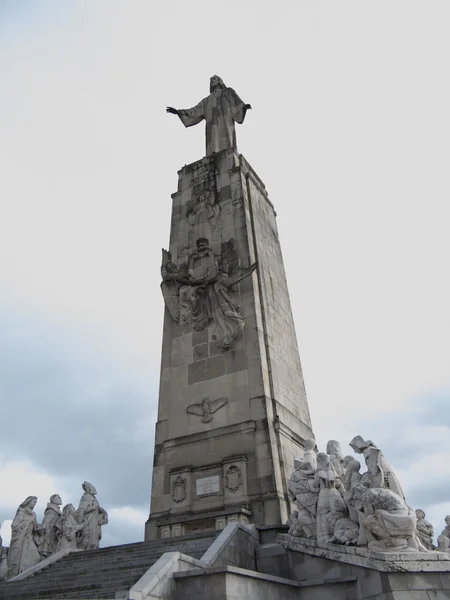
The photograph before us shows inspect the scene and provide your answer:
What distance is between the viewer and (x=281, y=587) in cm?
998

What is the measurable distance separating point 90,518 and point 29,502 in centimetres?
212

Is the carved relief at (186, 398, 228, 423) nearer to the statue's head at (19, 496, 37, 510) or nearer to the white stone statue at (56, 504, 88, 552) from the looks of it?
the white stone statue at (56, 504, 88, 552)

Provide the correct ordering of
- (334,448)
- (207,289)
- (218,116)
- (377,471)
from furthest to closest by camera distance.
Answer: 1. (218,116)
2. (207,289)
3. (334,448)
4. (377,471)

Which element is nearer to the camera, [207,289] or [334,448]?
[334,448]

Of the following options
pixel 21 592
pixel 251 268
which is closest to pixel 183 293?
pixel 251 268

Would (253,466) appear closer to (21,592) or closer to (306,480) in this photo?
(306,480)

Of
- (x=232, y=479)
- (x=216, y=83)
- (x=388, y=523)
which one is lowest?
(x=388, y=523)

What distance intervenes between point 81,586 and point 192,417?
6949 mm

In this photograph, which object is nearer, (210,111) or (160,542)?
(160,542)

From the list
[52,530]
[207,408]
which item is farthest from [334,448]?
[52,530]

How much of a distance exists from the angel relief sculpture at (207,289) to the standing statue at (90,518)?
6.05 m

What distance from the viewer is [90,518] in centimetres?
1606

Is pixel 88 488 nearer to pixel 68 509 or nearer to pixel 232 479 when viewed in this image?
pixel 68 509

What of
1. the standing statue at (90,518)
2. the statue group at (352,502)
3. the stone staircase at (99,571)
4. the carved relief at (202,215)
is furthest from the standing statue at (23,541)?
the carved relief at (202,215)
